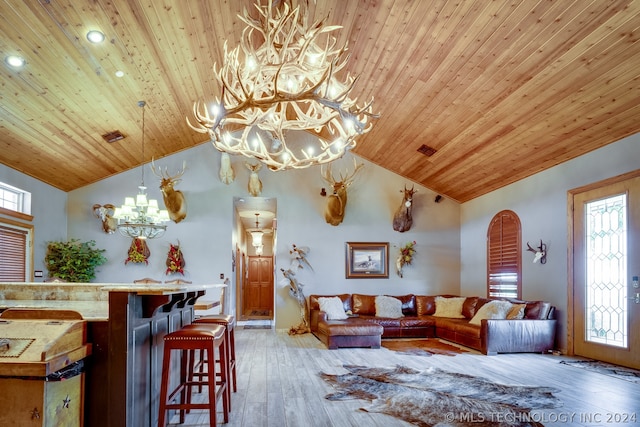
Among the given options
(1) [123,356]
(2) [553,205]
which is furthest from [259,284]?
(1) [123,356]

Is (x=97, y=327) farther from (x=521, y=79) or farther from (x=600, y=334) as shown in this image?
(x=600, y=334)

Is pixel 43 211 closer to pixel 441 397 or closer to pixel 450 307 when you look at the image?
pixel 441 397

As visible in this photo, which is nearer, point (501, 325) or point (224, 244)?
point (501, 325)

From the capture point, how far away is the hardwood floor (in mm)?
3578

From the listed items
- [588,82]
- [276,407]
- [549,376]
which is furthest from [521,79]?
[276,407]

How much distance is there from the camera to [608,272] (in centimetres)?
573

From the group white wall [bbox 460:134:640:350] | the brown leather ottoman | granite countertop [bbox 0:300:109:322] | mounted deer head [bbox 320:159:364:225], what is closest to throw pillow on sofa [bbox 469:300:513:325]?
white wall [bbox 460:134:640:350]

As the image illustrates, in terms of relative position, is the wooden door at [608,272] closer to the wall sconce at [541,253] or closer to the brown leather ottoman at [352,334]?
the wall sconce at [541,253]

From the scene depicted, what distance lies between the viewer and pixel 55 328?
232 cm

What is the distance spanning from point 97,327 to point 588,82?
16.8 feet

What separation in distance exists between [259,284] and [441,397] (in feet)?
35.2

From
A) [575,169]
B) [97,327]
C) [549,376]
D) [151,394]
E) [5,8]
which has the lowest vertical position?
[549,376]

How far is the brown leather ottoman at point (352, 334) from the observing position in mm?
6828

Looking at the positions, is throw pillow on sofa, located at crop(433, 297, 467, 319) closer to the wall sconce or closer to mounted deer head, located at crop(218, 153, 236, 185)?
the wall sconce
